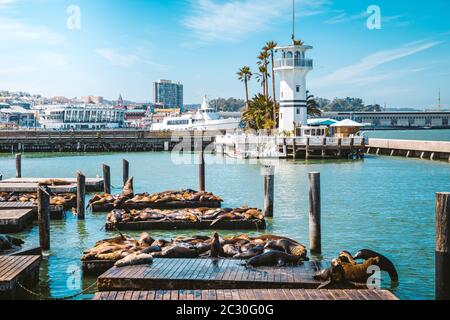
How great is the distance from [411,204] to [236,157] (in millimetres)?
23755

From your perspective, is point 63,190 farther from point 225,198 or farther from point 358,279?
point 358,279

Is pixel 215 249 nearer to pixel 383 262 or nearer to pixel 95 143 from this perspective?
pixel 383 262

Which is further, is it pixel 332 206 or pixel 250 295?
pixel 332 206

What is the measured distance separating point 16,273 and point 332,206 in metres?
12.9

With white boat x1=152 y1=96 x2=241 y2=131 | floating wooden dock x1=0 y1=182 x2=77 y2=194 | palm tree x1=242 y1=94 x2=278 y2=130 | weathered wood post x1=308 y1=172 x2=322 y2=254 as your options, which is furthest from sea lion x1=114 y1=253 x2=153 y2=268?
white boat x1=152 y1=96 x2=241 y2=131

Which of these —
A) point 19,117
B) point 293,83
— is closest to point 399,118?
point 19,117

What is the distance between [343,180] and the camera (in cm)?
2859

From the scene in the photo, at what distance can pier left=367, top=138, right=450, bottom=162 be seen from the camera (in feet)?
131

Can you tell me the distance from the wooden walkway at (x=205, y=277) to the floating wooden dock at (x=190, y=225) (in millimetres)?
5488

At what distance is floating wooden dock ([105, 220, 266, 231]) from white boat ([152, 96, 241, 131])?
5059cm

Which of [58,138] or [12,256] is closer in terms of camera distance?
[12,256]

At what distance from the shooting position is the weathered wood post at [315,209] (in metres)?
12.5

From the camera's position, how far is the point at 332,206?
20281mm

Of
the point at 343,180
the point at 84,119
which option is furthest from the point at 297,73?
the point at 84,119
